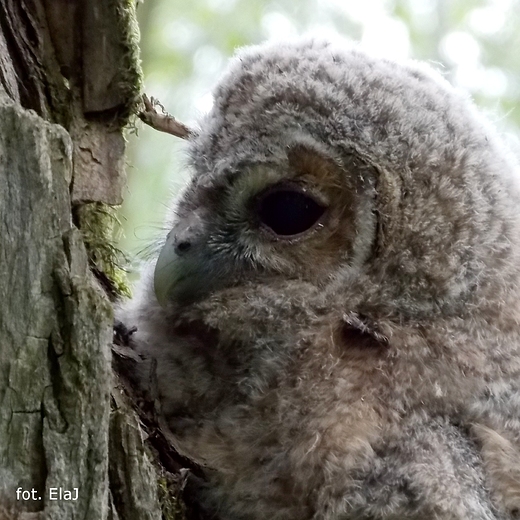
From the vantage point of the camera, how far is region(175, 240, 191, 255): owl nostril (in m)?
1.37

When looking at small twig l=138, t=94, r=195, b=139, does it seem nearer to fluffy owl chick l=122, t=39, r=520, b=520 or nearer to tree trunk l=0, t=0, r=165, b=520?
fluffy owl chick l=122, t=39, r=520, b=520

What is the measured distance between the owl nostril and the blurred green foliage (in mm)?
2078

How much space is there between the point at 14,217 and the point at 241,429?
1.60ft

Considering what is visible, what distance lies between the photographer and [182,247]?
1.37 metres

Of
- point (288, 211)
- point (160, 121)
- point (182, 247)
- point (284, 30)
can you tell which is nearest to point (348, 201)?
point (288, 211)

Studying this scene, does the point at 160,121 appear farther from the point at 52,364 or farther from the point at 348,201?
the point at 52,364

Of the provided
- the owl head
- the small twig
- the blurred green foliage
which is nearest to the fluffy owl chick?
the owl head

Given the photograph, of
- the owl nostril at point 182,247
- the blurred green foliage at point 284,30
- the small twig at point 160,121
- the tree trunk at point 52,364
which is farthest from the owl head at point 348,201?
the blurred green foliage at point 284,30

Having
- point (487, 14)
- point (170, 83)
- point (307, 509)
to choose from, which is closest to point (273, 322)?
point (307, 509)

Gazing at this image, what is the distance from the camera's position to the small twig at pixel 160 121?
5.08 feet

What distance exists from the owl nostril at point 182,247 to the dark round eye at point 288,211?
140mm

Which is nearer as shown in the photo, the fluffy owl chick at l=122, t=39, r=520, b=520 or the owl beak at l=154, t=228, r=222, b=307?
the fluffy owl chick at l=122, t=39, r=520, b=520

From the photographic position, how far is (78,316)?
0.96 m

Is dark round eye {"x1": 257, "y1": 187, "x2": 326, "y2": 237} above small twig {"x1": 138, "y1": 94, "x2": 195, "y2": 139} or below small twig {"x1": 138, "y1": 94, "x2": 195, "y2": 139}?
below
